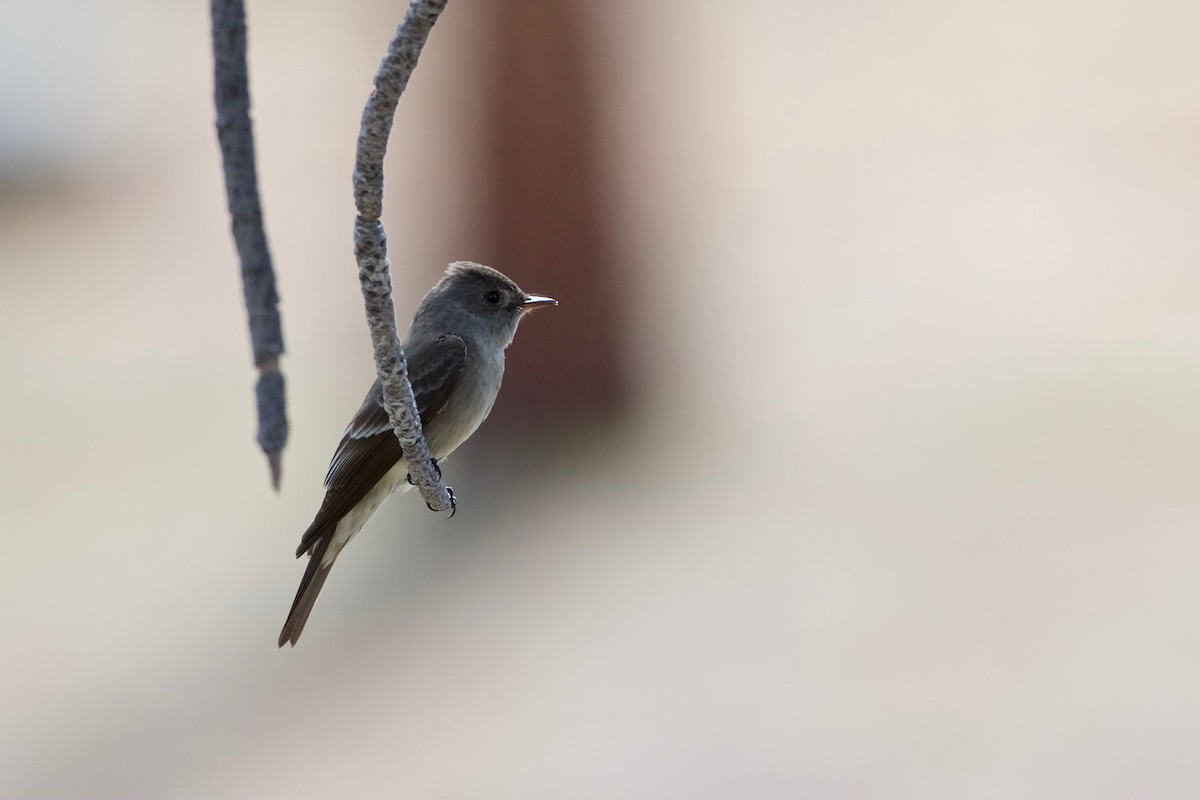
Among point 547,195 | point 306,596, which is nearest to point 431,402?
point 306,596

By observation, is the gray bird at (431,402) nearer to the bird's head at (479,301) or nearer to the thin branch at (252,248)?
the bird's head at (479,301)

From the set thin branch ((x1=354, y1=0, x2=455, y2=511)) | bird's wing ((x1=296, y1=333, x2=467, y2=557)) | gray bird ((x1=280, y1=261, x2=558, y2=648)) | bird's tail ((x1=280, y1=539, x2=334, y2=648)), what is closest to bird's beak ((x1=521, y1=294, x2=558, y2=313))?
gray bird ((x1=280, y1=261, x2=558, y2=648))

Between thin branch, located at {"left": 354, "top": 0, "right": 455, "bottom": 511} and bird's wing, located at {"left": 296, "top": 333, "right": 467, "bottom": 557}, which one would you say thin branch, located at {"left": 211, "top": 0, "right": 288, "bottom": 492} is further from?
bird's wing, located at {"left": 296, "top": 333, "right": 467, "bottom": 557}

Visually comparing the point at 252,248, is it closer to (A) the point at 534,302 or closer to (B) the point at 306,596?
(B) the point at 306,596

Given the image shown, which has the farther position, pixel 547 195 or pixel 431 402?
pixel 547 195

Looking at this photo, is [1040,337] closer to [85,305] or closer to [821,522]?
[821,522]
